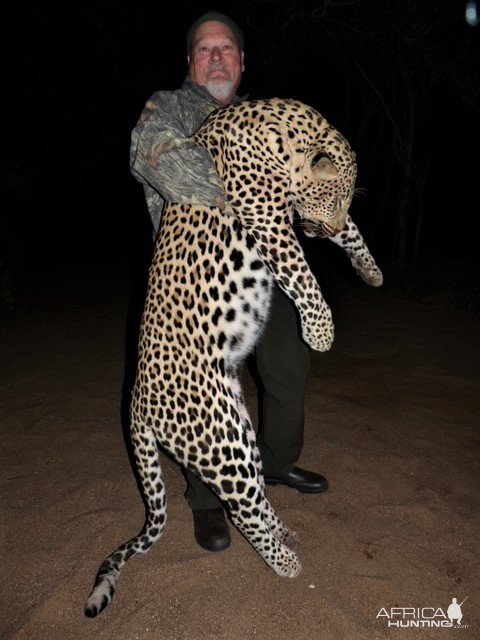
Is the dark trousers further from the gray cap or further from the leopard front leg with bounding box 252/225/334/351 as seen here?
the gray cap

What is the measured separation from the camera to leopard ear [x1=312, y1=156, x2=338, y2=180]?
2.08m

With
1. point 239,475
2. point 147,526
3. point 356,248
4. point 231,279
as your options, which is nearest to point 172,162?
point 231,279

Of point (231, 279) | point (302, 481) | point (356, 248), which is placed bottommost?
point (302, 481)

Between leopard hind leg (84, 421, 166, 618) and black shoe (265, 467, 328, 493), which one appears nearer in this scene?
leopard hind leg (84, 421, 166, 618)

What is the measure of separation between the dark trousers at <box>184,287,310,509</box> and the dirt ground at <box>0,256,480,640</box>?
241mm

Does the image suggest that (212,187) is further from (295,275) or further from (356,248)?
(356,248)

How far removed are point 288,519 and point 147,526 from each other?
0.87 m

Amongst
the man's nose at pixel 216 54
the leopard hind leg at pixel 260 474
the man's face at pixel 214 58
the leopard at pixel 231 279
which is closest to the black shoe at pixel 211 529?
the leopard hind leg at pixel 260 474

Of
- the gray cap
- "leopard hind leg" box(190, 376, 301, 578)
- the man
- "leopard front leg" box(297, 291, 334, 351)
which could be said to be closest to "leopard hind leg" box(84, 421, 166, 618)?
"leopard hind leg" box(190, 376, 301, 578)

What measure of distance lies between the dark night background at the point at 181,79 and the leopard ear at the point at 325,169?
464cm

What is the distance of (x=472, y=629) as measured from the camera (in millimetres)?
2252

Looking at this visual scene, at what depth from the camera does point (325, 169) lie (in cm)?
210

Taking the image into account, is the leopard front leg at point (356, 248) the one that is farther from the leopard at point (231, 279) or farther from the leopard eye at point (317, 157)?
the leopard eye at point (317, 157)

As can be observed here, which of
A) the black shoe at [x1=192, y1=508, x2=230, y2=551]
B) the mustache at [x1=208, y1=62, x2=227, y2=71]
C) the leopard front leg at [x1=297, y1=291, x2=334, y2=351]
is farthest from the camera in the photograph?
the black shoe at [x1=192, y1=508, x2=230, y2=551]
